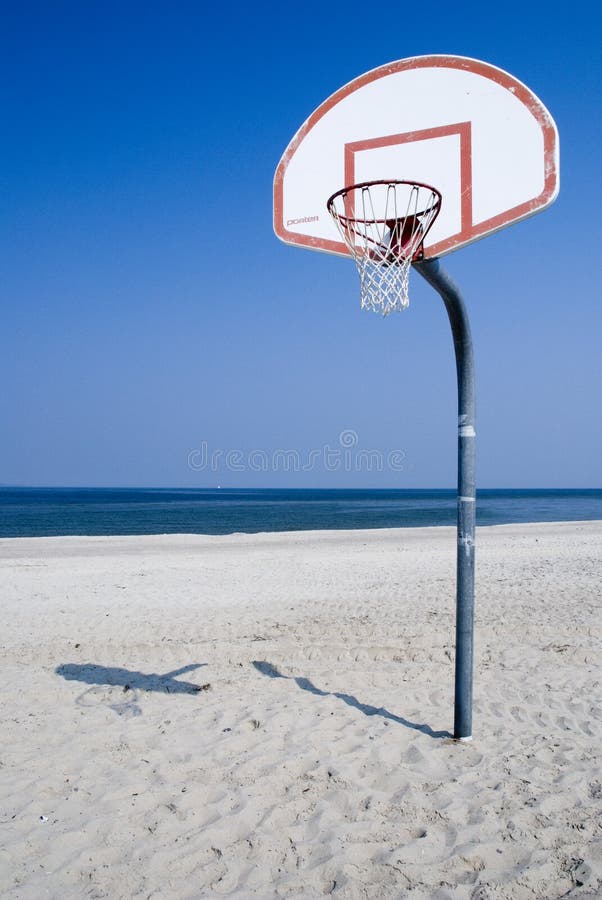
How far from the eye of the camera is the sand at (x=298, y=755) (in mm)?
3355

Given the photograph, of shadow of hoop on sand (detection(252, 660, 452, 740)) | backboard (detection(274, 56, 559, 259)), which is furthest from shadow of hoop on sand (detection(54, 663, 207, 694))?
backboard (detection(274, 56, 559, 259))

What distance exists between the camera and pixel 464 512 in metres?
4.89

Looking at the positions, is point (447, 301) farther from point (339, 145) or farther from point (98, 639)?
point (98, 639)

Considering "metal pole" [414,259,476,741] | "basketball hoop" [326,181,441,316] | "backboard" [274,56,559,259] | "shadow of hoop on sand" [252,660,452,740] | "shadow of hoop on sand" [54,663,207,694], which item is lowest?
"shadow of hoop on sand" [54,663,207,694]

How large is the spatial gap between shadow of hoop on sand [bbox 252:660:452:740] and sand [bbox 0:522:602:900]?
3cm

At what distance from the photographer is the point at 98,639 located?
8.38 metres

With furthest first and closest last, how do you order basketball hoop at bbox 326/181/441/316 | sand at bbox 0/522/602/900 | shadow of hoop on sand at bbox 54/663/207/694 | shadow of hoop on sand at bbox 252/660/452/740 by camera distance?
shadow of hoop on sand at bbox 54/663/207/694 < shadow of hoop on sand at bbox 252/660/452/740 < basketball hoop at bbox 326/181/441/316 < sand at bbox 0/522/602/900

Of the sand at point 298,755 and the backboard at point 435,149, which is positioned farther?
the backboard at point 435,149

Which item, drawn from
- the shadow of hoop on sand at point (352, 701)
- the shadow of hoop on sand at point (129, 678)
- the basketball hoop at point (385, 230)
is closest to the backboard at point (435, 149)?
the basketball hoop at point (385, 230)

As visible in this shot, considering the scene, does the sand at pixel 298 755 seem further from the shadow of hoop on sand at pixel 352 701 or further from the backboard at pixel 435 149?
the backboard at pixel 435 149

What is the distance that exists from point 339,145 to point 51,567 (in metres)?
13.7

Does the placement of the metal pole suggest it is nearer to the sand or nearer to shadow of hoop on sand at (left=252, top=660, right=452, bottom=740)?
shadow of hoop on sand at (left=252, top=660, right=452, bottom=740)

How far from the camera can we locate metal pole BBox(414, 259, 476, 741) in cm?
483

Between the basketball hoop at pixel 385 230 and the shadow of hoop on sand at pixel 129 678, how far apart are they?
3881mm
